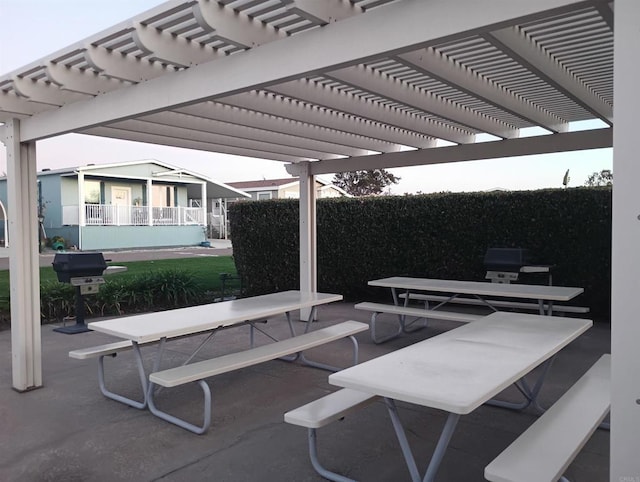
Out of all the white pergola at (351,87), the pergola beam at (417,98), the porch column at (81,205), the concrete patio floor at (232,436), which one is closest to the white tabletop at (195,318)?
the concrete patio floor at (232,436)

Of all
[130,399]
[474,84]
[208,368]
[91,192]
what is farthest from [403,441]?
[91,192]

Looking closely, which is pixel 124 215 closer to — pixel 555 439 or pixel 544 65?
pixel 544 65

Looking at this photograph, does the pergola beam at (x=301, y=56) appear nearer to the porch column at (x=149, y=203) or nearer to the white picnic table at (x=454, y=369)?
the white picnic table at (x=454, y=369)

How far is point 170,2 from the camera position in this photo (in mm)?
3000

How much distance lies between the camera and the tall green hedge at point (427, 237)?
7645 millimetres

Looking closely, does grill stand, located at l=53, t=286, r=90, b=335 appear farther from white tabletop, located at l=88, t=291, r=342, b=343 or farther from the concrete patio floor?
white tabletop, located at l=88, t=291, r=342, b=343

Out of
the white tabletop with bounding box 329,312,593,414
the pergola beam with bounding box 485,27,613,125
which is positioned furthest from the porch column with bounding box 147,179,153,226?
the white tabletop with bounding box 329,312,593,414

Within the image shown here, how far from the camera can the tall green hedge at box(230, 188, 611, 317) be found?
25.1 feet

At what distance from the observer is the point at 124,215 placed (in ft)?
78.2

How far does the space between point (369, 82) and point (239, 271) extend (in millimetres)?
6807

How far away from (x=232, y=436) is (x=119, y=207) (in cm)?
2190

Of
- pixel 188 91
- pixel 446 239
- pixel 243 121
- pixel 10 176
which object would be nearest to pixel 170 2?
pixel 188 91

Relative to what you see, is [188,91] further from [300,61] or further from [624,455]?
[624,455]

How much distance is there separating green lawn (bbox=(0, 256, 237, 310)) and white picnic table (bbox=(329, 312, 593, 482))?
6.73 meters
